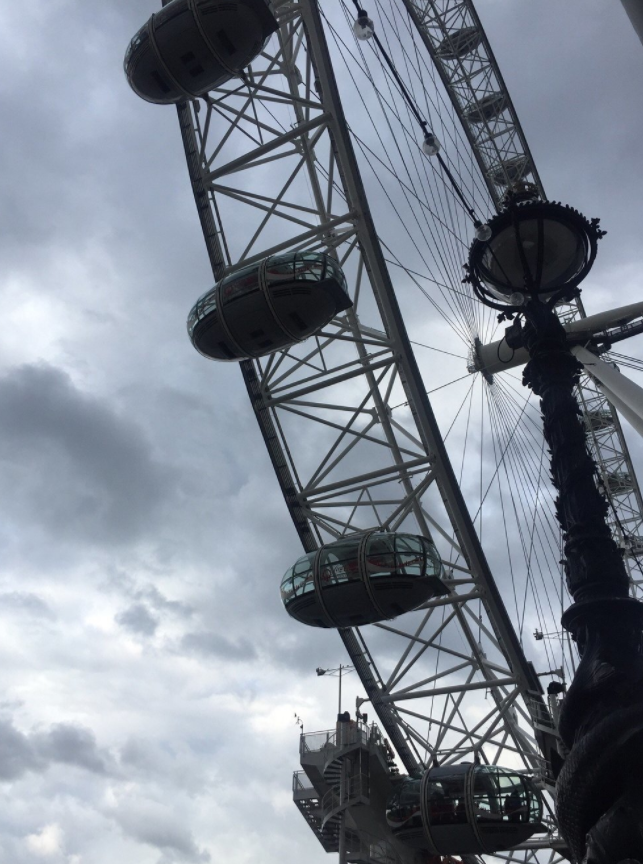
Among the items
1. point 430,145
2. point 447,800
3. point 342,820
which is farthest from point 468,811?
point 430,145

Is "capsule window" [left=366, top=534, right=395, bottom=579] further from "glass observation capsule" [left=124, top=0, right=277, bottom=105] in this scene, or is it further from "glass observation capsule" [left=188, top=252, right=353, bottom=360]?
"glass observation capsule" [left=124, top=0, right=277, bottom=105]

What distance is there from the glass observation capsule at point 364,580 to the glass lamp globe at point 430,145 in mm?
8656

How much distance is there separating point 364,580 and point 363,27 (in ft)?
35.9

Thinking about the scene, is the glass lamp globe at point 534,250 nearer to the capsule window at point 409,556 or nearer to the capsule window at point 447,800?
the capsule window at point 409,556

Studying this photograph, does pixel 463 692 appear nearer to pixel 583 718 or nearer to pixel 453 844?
pixel 453 844

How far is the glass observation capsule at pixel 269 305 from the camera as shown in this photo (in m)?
19.2

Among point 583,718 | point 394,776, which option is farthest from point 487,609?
point 583,718

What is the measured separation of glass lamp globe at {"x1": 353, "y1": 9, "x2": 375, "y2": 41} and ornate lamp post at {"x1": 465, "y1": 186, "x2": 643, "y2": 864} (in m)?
8.32

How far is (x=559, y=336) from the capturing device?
8203 mm

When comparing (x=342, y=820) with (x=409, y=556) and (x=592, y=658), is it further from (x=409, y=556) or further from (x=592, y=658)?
(x=592, y=658)

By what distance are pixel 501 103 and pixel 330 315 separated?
17880 millimetres

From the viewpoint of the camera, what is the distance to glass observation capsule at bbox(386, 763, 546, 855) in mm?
20828

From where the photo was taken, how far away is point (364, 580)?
60.4 feet

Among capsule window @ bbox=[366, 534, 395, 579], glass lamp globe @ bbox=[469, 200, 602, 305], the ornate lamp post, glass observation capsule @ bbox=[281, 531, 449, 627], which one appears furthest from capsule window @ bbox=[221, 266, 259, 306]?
glass lamp globe @ bbox=[469, 200, 602, 305]
